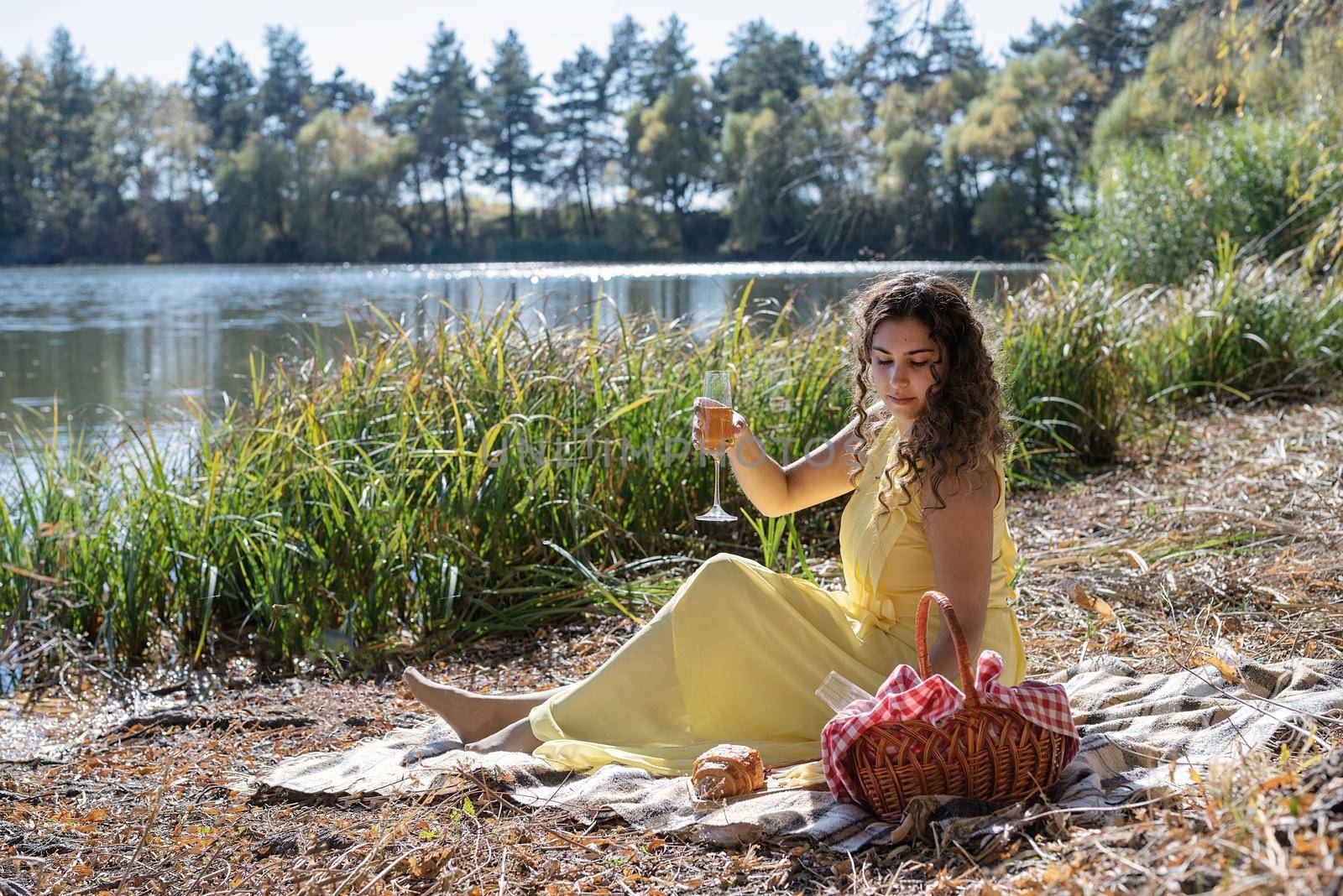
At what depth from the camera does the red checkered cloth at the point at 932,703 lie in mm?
1874

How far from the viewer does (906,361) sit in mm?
2285

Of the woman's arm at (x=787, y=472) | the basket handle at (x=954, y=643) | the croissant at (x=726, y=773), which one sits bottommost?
the croissant at (x=726, y=773)

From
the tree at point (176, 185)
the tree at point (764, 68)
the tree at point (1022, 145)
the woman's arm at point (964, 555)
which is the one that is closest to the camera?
the woman's arm at point (964, 555)

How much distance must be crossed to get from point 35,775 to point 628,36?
186 feet

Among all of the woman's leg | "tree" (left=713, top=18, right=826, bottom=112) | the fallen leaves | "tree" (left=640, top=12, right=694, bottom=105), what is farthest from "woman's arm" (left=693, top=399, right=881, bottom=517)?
"tree" (left=640, top=12, right=694, bottom=105)

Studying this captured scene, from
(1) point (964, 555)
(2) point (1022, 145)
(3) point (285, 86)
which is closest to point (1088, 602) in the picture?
(1) point (964, 555)

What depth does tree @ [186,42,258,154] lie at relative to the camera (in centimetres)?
6356

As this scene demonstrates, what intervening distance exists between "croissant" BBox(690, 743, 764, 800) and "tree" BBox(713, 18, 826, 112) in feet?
12.5

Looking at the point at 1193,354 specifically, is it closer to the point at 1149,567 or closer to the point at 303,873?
the point at 1149,567

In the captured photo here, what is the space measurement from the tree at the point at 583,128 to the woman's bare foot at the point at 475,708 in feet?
182

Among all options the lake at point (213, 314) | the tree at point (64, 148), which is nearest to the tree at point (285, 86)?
the tree at point (64, 148)

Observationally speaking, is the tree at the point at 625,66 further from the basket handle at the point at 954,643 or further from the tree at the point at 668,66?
the basket handle at the point at 954,643

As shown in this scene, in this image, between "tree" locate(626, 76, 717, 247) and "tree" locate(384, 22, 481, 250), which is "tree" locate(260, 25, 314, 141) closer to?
"tree" locate(384, 22, 481, 250)

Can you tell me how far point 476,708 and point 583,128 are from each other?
5897cm
